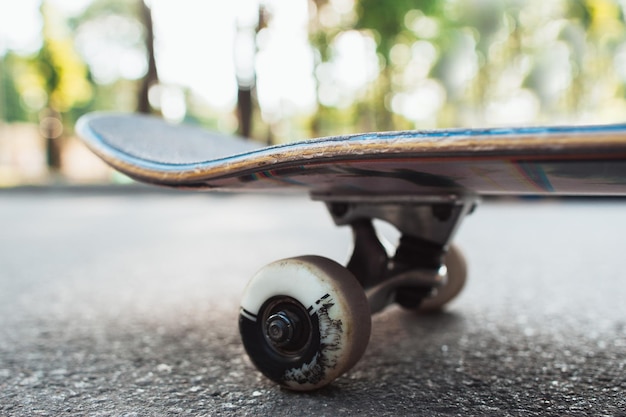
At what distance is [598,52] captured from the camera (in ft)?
68.1

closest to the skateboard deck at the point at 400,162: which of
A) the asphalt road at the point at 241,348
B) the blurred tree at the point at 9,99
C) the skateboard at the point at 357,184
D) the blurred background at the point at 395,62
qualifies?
the skateboard at the point at 357,184

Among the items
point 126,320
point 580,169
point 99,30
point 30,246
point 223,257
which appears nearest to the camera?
point 580,169

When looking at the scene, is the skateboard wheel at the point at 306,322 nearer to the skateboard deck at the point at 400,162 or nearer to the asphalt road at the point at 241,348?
the asphalt road at the point at 241,348

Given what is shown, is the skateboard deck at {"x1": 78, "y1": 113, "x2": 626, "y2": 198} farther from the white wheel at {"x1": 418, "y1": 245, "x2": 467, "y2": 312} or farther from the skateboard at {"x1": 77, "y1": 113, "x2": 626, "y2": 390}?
the white wheel at {"x1": 418, "y1": 245, "x2": 467, "y2": 312}

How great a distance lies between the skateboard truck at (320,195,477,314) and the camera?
1.37 meters

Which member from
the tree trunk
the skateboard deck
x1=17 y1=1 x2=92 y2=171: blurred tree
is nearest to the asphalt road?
the skateboard deck

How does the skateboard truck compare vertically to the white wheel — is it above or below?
above

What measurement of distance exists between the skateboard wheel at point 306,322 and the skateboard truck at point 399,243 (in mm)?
258

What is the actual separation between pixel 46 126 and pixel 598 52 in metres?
18.4

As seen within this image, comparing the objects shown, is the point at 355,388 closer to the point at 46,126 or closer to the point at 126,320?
the point at 126,320

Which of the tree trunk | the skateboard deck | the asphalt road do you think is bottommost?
the asphalt road

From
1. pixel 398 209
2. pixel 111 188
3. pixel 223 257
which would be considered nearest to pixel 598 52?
pixel 111 188

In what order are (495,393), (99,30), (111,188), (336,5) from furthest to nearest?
(99,30)
(336,5)
(111,188)
(495,393)

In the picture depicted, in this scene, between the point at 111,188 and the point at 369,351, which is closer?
the point at 369,351
